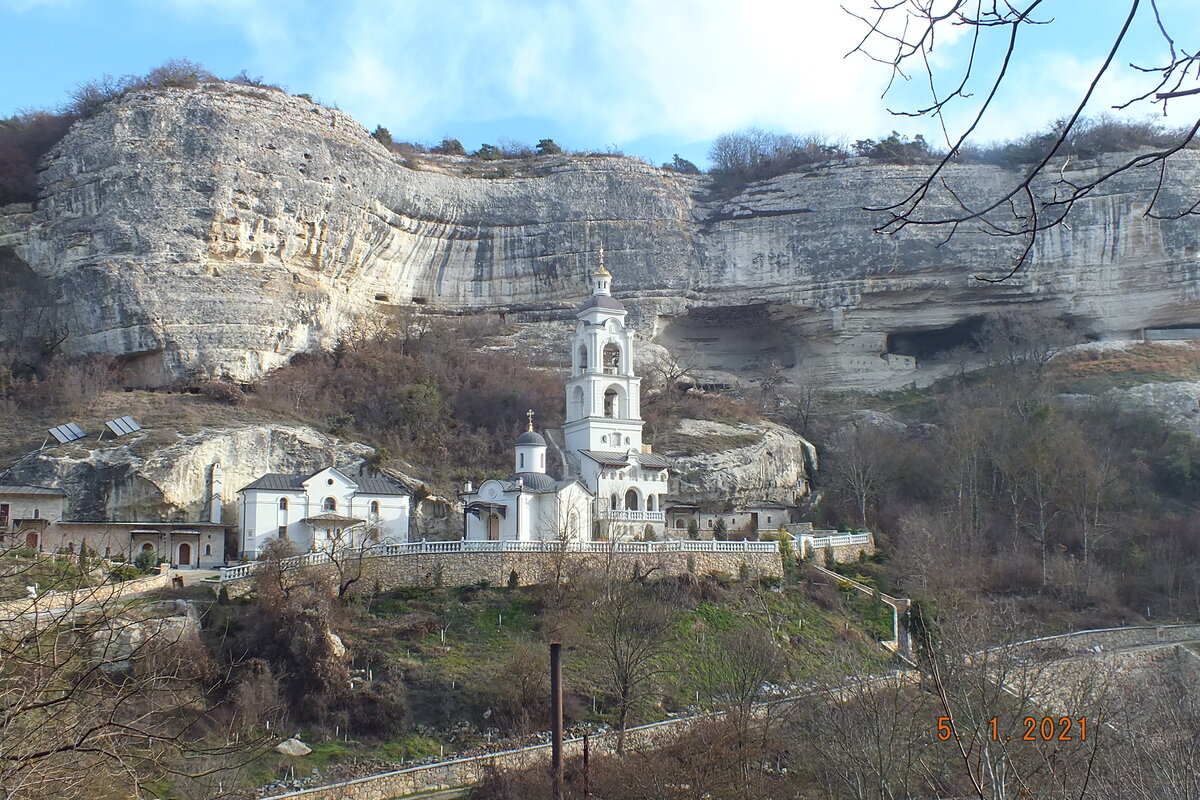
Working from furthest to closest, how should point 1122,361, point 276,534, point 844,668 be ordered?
1. point 1122,361
2. point 276,534
3. point 844,668

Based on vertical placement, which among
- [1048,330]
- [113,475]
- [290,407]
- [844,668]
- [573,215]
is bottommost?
[844,668]

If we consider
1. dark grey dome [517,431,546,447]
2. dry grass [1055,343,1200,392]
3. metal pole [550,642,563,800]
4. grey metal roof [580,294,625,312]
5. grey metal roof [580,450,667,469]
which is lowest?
metal pole [550,642,563,800]

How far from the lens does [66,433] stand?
102ft

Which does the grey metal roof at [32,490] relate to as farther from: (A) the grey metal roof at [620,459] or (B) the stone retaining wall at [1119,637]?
(B) the stone retaining wall at [1119,637]

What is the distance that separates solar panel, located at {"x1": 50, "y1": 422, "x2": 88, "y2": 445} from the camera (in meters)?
30.9

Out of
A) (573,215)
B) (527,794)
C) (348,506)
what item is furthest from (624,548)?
(573,215)

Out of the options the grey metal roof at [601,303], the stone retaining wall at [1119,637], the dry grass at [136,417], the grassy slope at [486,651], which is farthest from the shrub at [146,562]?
the stone retaining wall at [1119,637]

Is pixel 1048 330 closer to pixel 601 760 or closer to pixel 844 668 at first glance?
pixel 844 668

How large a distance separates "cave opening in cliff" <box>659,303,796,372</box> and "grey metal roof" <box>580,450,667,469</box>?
14520 mm

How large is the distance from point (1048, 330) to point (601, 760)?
32.3 metres

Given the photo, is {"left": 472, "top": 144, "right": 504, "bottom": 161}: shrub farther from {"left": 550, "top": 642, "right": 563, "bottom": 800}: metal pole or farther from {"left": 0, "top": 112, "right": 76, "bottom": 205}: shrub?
{"left": 550, "top": 642, "right": 563, "bottom": 800}: metal pole

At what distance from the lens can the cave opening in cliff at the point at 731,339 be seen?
48.5 m

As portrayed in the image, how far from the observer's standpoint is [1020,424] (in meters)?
36.1
